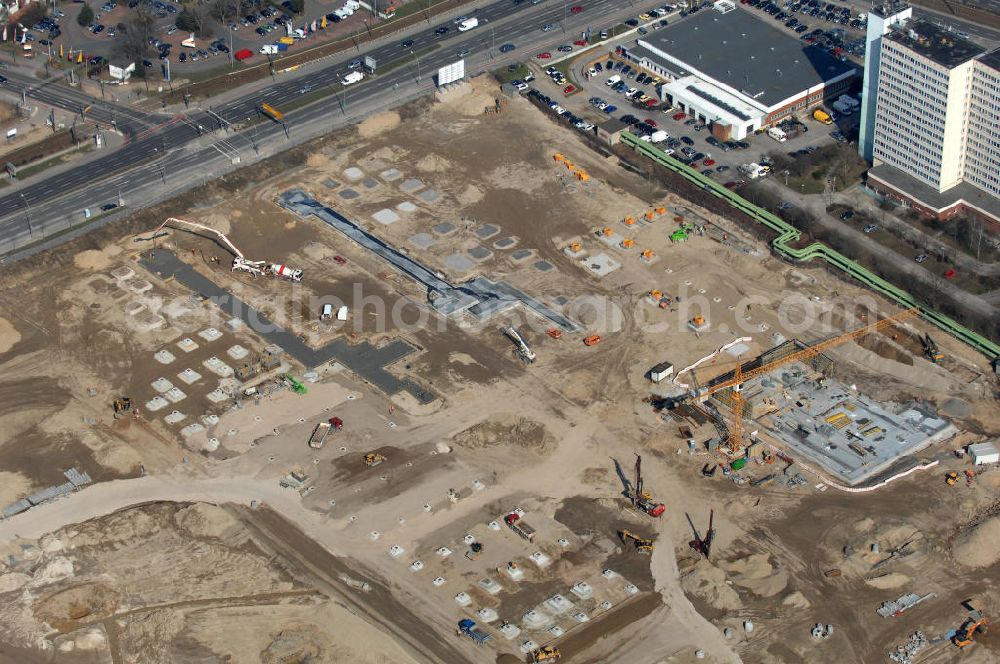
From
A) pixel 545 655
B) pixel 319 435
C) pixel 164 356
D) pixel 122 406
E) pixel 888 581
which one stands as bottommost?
pixel 888 581

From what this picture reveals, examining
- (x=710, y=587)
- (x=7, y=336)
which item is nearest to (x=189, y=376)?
(x=7, y=336)

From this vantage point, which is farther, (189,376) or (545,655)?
(189,376)

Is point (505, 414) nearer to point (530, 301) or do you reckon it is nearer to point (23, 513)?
point (530, 301)

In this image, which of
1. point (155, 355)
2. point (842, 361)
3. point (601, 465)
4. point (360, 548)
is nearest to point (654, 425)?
point (601, 465)

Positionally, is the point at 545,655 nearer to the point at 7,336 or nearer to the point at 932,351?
the point at 932,351

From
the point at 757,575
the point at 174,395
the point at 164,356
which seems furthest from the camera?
the point at 164,356

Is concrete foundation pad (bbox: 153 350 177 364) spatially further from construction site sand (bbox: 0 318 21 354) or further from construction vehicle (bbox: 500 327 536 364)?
construction vehicle (bbox: 500 327 536 364)
